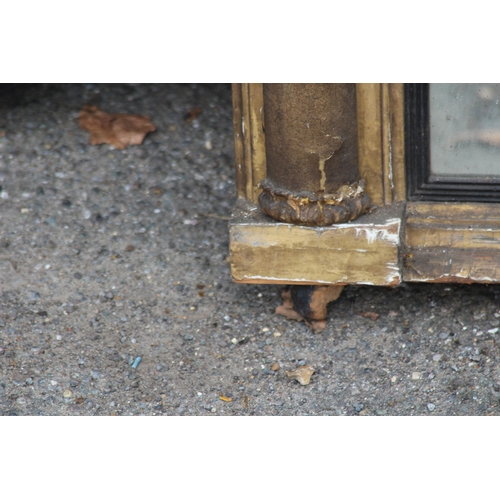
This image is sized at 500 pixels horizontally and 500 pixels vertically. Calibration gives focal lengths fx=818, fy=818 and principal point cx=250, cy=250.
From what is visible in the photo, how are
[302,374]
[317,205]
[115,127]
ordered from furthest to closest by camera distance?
[115,127]
[302,374]
[317,205]

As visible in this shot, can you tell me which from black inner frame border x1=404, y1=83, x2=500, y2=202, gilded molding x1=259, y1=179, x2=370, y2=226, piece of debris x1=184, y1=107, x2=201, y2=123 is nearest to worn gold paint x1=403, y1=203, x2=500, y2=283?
black inner frame border x1=404, y1=83, x2=500, y2=202

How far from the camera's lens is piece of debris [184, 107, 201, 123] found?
3498mm

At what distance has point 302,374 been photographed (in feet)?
8.32

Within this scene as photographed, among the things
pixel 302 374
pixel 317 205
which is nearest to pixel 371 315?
pixel 302 374

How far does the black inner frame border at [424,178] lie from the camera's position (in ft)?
7.73

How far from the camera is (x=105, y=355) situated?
262 cm

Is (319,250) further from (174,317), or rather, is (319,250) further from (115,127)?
(115,127)

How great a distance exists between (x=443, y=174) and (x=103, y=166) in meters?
1.48

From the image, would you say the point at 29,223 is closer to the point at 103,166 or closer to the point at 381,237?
the point at 103,166

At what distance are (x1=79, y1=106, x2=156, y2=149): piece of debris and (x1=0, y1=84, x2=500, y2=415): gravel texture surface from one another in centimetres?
5

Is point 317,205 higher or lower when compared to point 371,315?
A: higher

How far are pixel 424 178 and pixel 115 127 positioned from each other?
1.52m

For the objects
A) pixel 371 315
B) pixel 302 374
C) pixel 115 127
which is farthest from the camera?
pixel 115 127

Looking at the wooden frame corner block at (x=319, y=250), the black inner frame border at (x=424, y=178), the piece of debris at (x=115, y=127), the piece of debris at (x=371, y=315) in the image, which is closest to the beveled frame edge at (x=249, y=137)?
the wooden frame corner block at (x=319, y=250)
